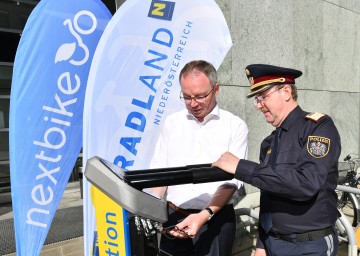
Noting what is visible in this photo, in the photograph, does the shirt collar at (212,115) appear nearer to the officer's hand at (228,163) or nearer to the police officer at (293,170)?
the police officer at (293,170)

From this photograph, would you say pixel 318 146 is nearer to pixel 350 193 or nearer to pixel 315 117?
pixel 315 117

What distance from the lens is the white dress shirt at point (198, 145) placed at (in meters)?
1.92

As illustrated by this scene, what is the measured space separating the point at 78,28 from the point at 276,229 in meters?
1.85

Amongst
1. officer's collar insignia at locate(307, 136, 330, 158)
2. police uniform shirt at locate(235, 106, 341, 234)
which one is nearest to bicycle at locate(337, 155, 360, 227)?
police uniform shirt at locate(235, 106, 341, 234)

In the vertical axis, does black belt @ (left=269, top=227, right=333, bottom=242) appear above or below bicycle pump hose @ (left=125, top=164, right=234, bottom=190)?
below

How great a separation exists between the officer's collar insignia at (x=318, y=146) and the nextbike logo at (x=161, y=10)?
1.67 metres

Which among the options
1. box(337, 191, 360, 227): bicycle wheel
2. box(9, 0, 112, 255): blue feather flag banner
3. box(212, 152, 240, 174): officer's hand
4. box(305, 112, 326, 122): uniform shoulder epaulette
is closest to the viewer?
box(212, 152, 240, 174): officer's hand

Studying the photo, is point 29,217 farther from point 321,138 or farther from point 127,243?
point 321,138

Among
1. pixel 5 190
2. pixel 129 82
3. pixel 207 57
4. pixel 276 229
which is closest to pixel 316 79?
pixel 207 57

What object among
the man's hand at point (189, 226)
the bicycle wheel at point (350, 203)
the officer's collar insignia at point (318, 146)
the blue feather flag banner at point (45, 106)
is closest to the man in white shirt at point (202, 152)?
the man's hand at point (189, 226)

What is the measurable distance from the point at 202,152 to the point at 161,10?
50.9 inches

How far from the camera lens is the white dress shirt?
1918 millimetres

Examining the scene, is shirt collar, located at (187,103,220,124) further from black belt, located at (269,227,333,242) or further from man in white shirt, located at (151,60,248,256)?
black belt, located at (269,227,333,242)

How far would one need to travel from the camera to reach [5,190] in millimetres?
5793
